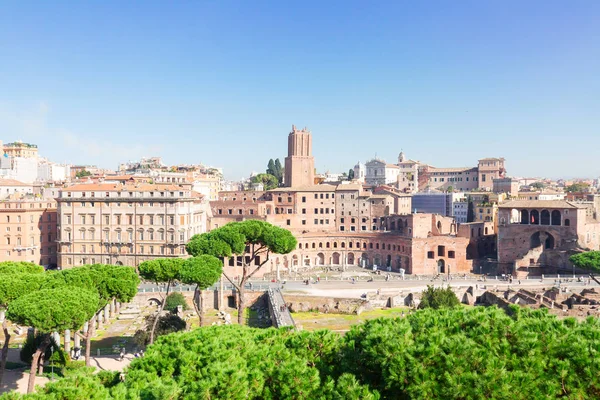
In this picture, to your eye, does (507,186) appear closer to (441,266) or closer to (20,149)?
(441,266)

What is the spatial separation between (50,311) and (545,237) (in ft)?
189

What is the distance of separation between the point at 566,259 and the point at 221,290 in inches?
1552

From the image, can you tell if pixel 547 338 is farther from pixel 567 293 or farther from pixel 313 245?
pixel 313 245

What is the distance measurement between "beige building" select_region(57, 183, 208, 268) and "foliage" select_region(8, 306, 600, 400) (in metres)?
39.0

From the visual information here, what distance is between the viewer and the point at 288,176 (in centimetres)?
8450

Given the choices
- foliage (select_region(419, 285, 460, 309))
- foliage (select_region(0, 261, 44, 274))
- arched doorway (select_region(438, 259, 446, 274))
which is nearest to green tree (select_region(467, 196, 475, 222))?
arched doorway (select_region(438, 259, 446, 274))

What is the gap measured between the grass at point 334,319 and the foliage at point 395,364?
75.2 ft

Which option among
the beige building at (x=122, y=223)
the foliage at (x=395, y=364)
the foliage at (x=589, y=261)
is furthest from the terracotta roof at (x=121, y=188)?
the foliage at (x=589, y=261)

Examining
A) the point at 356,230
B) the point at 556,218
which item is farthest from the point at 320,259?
the point at 556,218

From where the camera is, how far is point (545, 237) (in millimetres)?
61844

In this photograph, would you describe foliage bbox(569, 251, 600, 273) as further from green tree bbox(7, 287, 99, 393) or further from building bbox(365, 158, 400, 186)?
building bbox(365, 158, 400, 186)

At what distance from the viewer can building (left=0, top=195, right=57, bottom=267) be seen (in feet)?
178

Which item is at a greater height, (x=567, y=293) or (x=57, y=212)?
(x=57, y=212)

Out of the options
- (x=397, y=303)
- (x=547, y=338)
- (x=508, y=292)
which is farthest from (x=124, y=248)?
(x=547, y=338)
